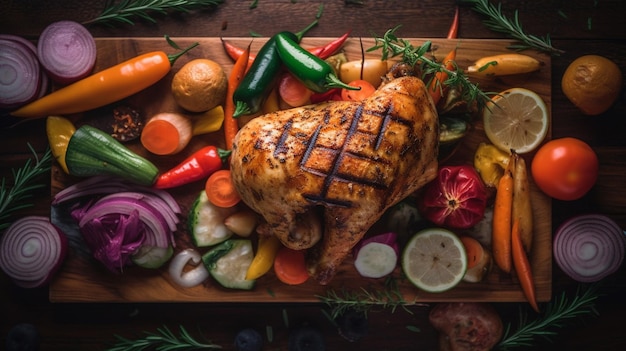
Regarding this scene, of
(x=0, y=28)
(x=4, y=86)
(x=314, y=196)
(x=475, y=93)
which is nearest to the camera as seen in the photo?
(x=314, y=196)

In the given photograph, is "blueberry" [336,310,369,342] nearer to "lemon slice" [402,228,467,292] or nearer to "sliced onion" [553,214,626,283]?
"lemon slice" [402,228,467,292]

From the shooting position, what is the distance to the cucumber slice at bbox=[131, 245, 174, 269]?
11.2 feet

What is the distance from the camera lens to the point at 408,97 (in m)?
2.97

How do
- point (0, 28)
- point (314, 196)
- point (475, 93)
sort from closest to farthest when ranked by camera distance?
point (314, 196) → point (475, 93) → point (0, 28)

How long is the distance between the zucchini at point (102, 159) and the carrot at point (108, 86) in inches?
7.8

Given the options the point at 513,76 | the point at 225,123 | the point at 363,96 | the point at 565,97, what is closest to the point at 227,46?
the point at 225,123

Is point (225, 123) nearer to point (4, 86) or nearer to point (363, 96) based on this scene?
point (363, 96)

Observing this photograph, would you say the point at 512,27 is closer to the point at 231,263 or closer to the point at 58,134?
the point at 231,263

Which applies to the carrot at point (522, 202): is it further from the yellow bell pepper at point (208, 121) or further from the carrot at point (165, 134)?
the carrot at point (165, 134)

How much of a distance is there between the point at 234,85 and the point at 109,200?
1.07m

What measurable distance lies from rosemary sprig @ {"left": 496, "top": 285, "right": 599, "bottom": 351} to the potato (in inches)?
72.9

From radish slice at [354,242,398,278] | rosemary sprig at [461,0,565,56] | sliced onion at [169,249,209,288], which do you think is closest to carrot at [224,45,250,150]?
sliced onion at [169,249,209,288]

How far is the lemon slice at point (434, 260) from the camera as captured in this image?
336 centimetres

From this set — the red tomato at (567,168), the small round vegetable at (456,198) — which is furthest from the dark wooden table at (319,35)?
the small round vegetable at (456,198)
